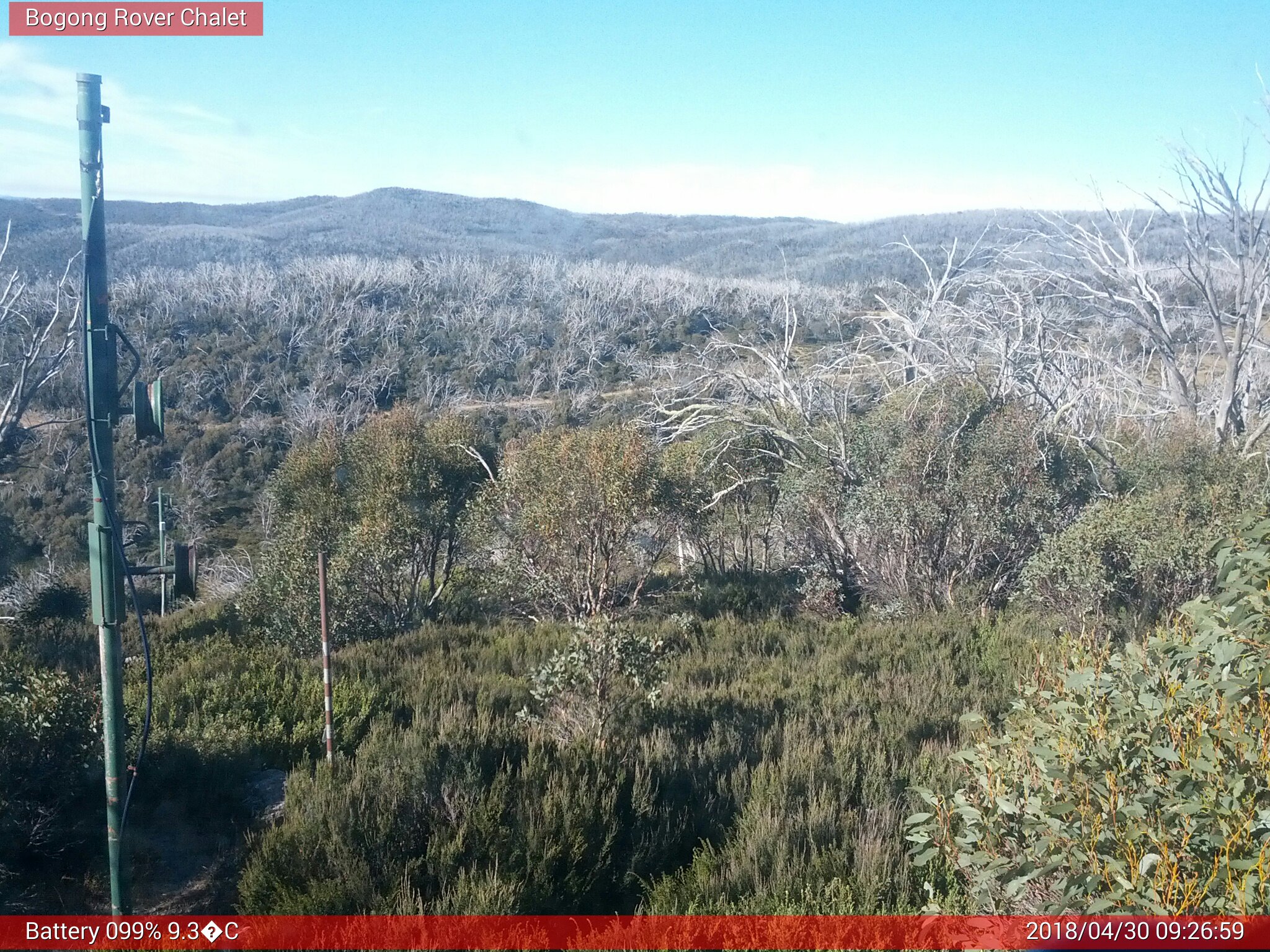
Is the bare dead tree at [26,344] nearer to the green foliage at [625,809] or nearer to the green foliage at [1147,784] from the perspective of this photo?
the green foliage at [625,809]

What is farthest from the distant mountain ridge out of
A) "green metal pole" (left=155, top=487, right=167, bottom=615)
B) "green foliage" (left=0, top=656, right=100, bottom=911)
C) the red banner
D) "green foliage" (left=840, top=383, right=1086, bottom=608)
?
the red banner

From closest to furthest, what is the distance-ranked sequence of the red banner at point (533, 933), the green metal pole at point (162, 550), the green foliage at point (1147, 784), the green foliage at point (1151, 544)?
1. the green foliage at point (1147, 784)
2. the red banner at point (533, 933)
3. the green metal pole at point (162, 550)
4. the green foliage at point (1151, 544)

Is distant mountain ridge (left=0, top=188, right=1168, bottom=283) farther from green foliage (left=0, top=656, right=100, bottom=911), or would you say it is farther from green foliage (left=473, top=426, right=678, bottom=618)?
green foliage (left=0, top=656, right=100, bottom=911)

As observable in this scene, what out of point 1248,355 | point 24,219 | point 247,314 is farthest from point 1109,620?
point 24,219

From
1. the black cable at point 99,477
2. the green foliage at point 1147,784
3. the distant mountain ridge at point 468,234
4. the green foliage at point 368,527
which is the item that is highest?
the distant mountain ridge at point 468,234

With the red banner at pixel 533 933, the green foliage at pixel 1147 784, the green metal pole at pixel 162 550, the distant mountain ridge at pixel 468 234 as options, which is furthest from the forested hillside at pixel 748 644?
the distant mountain ridge at pixel 468 234

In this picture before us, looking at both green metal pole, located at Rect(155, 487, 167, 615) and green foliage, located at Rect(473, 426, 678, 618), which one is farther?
green foliage, located at Rect(473, 426, 678, 618)

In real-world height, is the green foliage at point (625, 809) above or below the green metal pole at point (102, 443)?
below
